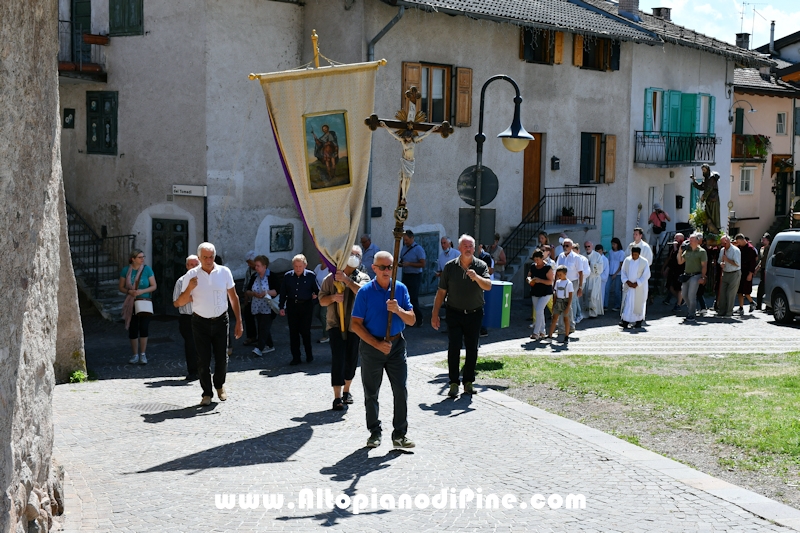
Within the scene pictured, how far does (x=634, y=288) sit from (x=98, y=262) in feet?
36.3

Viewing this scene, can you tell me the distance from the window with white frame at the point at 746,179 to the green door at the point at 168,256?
29495 millimetres

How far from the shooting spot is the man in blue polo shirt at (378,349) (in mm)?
9969

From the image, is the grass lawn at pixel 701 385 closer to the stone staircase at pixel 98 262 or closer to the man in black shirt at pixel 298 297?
the man in black shirt at pixel 298 297

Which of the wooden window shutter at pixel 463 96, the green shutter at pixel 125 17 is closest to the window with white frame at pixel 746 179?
the wooden window shutter at pixel 463 96

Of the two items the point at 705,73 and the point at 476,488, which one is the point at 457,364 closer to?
the point at 476,488

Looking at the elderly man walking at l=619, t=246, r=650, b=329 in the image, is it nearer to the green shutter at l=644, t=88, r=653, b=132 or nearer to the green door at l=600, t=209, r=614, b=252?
the green door at l=600, t=209, r=614, b=252

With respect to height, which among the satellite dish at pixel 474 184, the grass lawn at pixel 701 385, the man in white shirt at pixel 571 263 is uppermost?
the satellite dish at pixel 474 184

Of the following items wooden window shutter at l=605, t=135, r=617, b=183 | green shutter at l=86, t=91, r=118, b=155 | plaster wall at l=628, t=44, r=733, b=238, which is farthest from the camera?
plaster wall at l=628, t=44, r=733, b=238

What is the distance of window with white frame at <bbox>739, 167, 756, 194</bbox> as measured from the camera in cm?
4425

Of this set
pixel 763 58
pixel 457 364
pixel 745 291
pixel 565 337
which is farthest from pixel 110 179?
pixel 763 58

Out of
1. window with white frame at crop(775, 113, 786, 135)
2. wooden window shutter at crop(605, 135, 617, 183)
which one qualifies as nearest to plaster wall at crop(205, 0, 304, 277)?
wooden window shutter at crop(605, 135, 617, 183)

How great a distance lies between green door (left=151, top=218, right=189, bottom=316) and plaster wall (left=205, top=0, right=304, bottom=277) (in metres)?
0.86

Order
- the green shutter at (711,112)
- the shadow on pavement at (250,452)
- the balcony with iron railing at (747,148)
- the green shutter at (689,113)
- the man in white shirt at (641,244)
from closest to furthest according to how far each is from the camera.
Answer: the shadow on pavement at (250,452) < the man in white shirt at (641,244) < the green shutter at (689,113) < the green shutter at (711,112) < the balcony with iron railing at (747,148)

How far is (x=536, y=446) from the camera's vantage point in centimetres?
1040
